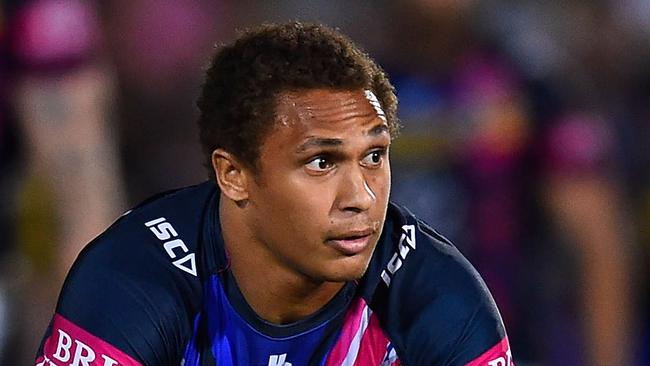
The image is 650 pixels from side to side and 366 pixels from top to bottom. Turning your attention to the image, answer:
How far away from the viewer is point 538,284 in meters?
5.41

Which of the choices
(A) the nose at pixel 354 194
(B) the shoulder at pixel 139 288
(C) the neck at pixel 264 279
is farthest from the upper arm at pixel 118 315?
(A) the nose at pixel 354 194

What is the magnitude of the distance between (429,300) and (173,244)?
1.90 ft

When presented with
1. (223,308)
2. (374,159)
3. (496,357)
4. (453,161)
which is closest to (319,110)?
(374,159)

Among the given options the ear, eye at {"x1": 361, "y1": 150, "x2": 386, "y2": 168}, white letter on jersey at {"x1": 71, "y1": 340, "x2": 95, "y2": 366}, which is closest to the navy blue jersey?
white letter on jersey at {"x1": 71, "y1": 340, "x2": 95, "y2": 366}

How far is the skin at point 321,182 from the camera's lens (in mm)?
3244

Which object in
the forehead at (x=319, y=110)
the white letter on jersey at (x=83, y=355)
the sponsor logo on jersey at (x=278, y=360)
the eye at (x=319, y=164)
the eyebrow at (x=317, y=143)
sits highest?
the forehead at (x=319, y=110)

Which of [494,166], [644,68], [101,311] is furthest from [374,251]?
[644,68]

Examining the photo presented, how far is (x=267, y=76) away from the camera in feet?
10.7

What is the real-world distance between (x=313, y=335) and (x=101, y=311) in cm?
50

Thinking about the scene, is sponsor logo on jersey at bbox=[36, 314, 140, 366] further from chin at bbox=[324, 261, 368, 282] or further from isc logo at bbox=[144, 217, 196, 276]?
chin at bbox=[324, 261, 368, 282]

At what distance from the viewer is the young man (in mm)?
3264

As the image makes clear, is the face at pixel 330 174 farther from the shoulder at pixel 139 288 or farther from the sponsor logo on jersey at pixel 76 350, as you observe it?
the sponsor logo on jersey at pixel 76 350

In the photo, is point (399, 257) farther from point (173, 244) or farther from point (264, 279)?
point (173, 244)

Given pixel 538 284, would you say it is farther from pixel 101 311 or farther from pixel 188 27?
pixel 101 311
